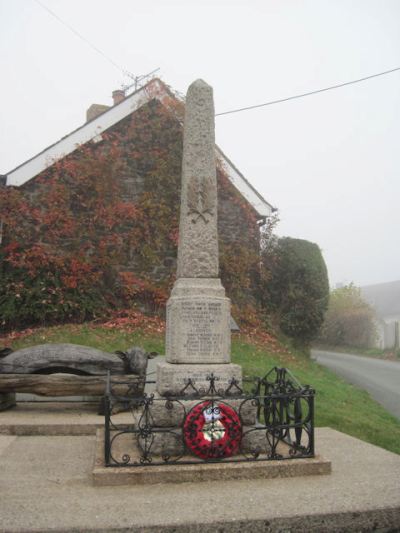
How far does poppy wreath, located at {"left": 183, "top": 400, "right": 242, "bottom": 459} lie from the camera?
4223 millimetres

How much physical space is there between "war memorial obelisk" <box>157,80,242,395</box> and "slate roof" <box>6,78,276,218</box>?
901cm

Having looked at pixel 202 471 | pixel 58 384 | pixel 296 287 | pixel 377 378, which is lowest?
pixel 377 378

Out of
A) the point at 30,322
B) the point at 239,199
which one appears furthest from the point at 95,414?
the point at 239,199

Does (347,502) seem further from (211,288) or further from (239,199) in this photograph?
(239,199)

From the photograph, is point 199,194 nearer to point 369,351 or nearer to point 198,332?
point 198,332

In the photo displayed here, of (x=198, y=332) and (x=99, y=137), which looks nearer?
(x=198, y=332)

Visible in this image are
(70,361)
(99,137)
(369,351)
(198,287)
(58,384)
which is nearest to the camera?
(198,287)

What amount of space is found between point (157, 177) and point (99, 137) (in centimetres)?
195

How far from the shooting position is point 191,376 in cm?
466

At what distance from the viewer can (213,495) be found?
3.66 meters

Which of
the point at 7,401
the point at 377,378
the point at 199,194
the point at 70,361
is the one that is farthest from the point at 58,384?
the point at 377,378

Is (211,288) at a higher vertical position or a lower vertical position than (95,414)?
higher

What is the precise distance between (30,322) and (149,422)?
8.32 meters

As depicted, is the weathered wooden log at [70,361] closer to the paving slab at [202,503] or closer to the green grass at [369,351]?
the paving slab at [202,503]
